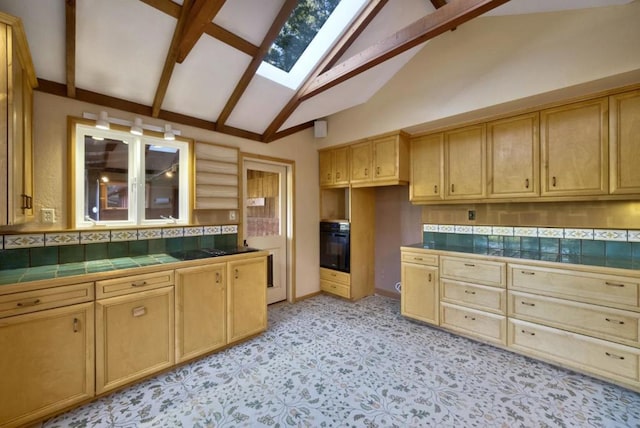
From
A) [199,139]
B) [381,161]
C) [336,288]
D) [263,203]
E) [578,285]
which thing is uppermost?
[199,139]

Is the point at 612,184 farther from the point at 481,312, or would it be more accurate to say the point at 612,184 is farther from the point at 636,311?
the point at 481,312

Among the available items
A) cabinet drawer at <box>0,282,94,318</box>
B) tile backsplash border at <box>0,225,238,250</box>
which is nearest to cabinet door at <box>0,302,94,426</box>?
cabinet drawer at <box>0,282,94,318</box>

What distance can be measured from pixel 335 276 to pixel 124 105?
328 centimetres

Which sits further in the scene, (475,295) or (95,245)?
(475,295)

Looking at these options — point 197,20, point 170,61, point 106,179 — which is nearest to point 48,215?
point 106,179

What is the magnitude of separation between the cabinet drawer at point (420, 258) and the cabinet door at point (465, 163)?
2.44 ft

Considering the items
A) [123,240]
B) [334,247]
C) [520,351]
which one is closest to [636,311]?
[520,351]

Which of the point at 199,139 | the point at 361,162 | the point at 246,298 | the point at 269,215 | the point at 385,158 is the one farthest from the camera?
the point at 269,215

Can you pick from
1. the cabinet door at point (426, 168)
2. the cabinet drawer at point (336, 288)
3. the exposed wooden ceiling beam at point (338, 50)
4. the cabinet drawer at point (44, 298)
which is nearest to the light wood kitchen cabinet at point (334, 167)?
the cabinet door at point (426, 168)

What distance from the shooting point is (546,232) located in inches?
106

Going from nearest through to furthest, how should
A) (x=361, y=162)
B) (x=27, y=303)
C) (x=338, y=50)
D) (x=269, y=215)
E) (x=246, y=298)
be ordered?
(x=27, y=303)
(x=338, y=50)
(x=246, y=298)
(x=361, y=162)
(x=269, y=215)

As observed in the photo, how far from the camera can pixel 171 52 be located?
2.09 m

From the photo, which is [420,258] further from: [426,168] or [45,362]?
[45,362]

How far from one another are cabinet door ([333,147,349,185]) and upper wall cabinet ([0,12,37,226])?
3157mm
